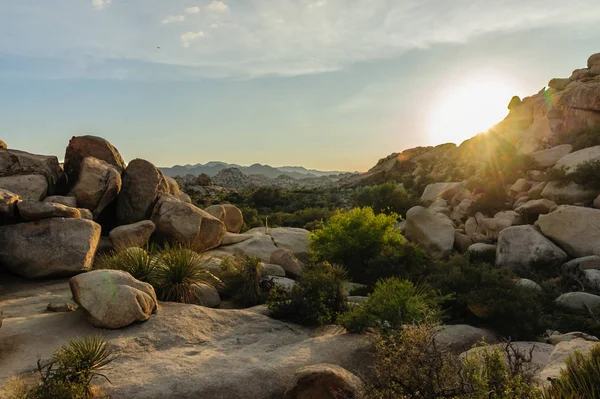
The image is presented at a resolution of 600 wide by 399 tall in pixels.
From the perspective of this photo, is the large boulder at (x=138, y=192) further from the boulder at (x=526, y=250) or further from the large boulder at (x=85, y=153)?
the boulder at (x=526, y=250)

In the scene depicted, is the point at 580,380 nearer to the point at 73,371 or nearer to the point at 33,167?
the point at 73,371

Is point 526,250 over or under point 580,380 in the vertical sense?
under

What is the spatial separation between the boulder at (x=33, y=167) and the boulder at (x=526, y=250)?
20.4 metres

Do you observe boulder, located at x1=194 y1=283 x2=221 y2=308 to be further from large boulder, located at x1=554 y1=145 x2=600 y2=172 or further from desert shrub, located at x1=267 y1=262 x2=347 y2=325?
large boulder, located at x1=554 y1=145 x2=600 y2=172

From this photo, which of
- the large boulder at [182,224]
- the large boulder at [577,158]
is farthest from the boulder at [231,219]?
the large boulder at [577,158]

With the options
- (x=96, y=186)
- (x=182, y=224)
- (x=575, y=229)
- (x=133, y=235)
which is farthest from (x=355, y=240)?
(x=96, y=186)

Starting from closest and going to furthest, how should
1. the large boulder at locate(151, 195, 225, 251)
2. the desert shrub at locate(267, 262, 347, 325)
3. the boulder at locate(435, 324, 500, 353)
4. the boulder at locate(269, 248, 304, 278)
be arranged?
1. the boulder at locate(435, 324, 500, 353)
2. the desert shrub at locate(267, 262, 347, 325)
3. the large boulder at locate(151, 195, 225, 251)
4. the boulder at locate(269, 248, 304, 278)

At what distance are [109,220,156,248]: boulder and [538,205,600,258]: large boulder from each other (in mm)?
18991

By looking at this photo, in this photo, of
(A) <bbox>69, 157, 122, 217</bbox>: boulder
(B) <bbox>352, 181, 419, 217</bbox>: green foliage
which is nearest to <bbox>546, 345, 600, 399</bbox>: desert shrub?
(A) <bbox>69, 157, 122, 217</bbox>: boulder

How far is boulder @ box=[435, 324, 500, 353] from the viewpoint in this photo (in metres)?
11.2

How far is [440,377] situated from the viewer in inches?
246

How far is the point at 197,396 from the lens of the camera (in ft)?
26.8

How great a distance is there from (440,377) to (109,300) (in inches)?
313

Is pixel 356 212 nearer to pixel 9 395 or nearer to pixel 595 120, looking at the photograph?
pixel 9 395
